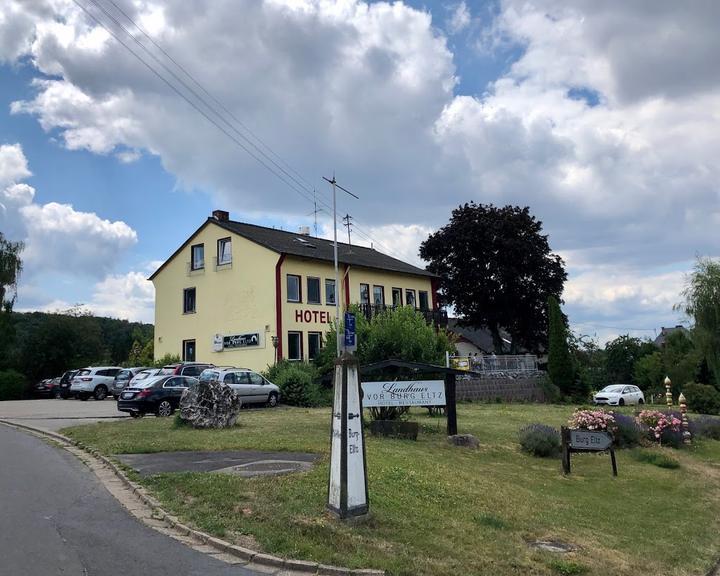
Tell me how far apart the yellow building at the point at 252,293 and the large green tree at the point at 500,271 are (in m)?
11.7

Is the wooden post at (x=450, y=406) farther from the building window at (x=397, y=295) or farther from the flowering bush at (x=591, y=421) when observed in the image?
the building window at (x=397, y=295)

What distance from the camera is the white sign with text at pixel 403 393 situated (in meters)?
16.5

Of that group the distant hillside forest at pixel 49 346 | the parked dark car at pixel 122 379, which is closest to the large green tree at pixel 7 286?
the distant hillside forest at pixel 49 346

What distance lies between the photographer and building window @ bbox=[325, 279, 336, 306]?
39625 millimetres

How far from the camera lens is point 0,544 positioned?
→ 6797 mm

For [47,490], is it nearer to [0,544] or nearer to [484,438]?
[0,544]

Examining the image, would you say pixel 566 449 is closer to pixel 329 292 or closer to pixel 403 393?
pixel 403 393

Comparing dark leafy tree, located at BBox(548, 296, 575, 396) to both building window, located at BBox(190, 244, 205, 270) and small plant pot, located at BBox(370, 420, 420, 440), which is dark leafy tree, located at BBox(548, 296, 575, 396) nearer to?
building window, located at BBox(190, 244, 205, 270)

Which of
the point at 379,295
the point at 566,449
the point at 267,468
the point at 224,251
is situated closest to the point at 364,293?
the point at 379,295

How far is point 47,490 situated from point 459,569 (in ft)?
20.3

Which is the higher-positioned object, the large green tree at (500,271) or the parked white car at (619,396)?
the large green tree at (500,271)

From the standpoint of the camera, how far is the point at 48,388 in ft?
131

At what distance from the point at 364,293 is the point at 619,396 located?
17.1 m

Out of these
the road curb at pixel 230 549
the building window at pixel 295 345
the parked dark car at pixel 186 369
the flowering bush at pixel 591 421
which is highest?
the building window at pixel 295 345
